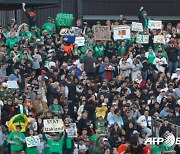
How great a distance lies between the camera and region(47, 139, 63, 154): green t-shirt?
28.0 m

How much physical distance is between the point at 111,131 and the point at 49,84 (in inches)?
132

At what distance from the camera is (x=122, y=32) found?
3584 cm

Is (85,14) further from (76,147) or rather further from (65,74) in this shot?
(76,147)

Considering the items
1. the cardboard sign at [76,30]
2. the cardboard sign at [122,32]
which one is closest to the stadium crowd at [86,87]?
the cardboard sign at [76,30]

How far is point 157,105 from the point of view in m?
31.4

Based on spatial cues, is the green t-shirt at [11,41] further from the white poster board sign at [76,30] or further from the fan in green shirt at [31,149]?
the fan in green shirt at [31,149]

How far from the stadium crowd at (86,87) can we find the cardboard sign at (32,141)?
0.13 metres

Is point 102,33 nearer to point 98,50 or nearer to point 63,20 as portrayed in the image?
point 98,50

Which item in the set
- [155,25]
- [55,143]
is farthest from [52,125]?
[155,25]

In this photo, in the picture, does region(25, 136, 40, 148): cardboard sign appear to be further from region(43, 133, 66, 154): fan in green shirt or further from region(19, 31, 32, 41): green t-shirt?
region(19, 31, 32, 41): green t-shirt

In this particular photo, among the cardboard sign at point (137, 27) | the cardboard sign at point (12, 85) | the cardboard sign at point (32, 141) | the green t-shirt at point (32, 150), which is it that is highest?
the cardboard sign at point (137, 27)

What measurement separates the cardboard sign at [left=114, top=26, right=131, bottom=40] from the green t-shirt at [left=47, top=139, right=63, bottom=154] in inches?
345

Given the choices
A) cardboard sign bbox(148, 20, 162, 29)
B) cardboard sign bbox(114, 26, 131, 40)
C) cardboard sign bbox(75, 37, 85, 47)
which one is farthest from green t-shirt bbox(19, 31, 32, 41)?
cardboard sign bbox(148, 20, 162, 29)

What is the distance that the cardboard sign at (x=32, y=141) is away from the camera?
2756cm
